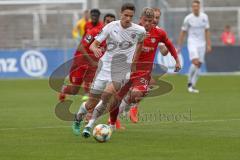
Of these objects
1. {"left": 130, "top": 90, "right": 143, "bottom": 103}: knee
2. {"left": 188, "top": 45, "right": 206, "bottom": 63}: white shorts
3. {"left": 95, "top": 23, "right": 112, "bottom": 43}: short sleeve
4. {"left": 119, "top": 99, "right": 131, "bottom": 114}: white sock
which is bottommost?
{"left": 188, "top": 45, "right": 206, "bottom": 63}: white shorts

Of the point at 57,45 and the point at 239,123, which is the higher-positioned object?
the point at 239,123

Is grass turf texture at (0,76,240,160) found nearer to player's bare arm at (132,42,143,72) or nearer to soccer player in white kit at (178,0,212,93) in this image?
soccer player in white kit at (178,0,212,93)

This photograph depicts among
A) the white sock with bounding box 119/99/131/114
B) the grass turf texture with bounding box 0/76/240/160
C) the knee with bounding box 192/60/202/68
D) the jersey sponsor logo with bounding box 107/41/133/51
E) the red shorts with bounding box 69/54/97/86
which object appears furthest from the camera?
the knee with bounding box 192/60/202/68

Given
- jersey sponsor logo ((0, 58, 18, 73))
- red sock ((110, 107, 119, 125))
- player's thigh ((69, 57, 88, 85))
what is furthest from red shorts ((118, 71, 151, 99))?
jersey sponsor logo ((0, 58, 18, 73))

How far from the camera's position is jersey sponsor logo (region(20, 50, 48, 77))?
32031 mm

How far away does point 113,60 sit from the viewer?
1335 centimetres

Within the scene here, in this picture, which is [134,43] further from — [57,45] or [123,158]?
[57,45]

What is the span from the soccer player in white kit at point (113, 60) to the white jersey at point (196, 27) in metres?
11.1

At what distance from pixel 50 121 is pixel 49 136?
286 centimetres

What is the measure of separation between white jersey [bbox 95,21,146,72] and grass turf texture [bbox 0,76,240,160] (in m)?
1.22

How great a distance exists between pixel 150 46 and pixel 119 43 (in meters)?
2.16

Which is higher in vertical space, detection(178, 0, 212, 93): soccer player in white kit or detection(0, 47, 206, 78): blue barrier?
detection(178, 0, 212, 93): soccer player in white kit

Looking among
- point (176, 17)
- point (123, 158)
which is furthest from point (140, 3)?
point (123, 158)

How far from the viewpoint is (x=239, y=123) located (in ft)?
50.6
